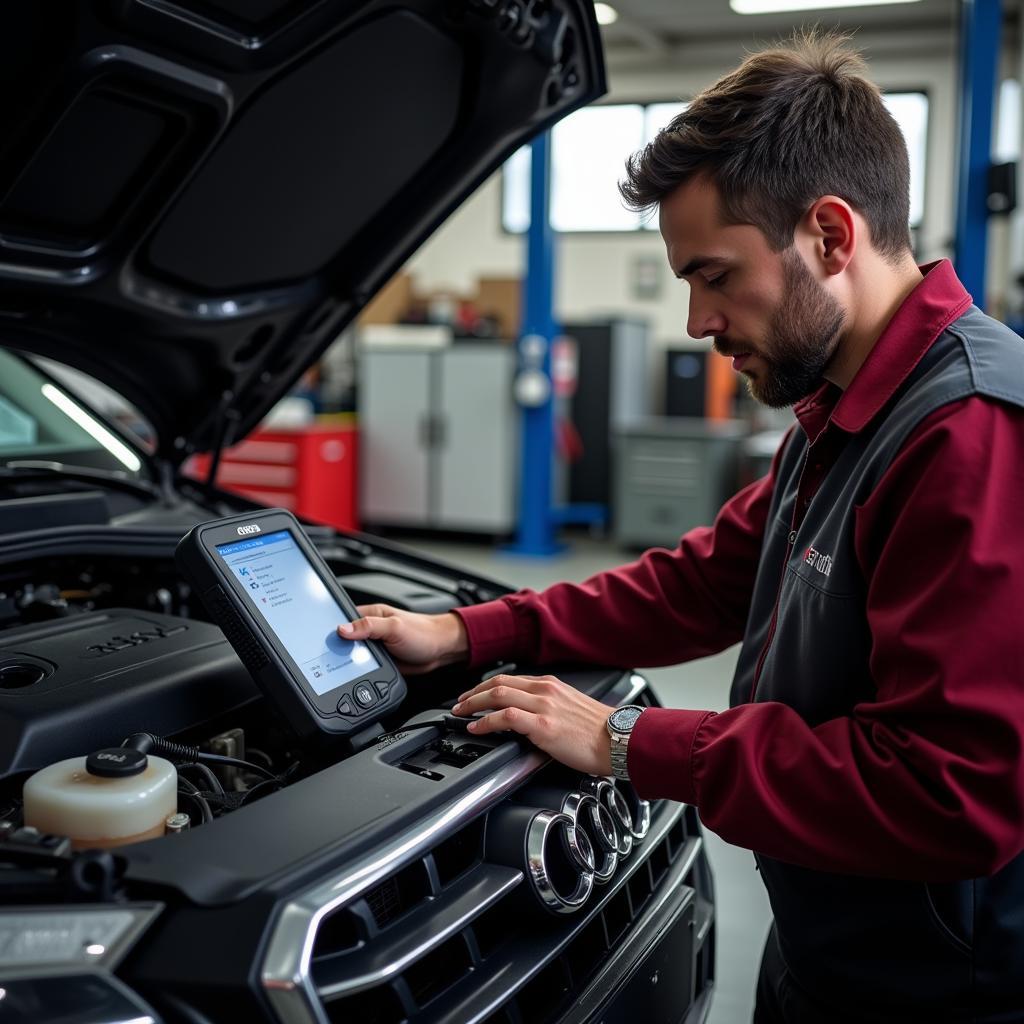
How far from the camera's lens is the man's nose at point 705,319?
3.56 ft

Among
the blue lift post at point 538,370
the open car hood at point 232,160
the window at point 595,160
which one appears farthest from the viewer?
the window at point 595,160

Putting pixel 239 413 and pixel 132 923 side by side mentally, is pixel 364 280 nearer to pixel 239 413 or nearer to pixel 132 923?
pixel 239 413

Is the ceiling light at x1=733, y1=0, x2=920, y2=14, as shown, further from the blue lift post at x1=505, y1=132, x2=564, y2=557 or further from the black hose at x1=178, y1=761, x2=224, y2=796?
the black hose at x1=178, y1=761, x2=224, y2=796

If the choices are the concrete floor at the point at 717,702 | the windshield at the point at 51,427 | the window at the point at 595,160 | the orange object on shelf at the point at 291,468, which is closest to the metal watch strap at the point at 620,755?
the concrete floor at the point at 717,702

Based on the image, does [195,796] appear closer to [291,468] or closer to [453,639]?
[453,639]

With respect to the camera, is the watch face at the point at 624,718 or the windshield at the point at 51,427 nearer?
the watch face at the point at 624,718

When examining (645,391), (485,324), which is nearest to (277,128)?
(485,324)

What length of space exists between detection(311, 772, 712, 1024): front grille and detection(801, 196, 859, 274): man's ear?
0.59 metres

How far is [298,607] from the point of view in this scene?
1.18 metres

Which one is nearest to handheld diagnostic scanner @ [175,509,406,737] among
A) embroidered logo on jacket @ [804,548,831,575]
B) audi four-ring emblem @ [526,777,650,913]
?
audi four-ring emblem @ [526,777,650,913]

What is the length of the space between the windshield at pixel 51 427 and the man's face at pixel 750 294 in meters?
1.18

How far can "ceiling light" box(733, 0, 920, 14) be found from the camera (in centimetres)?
682

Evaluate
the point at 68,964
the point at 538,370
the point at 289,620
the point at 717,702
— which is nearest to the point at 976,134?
the point at 717,702

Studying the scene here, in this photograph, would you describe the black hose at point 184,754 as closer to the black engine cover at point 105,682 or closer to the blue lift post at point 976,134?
the black engine cover at point 105,682
